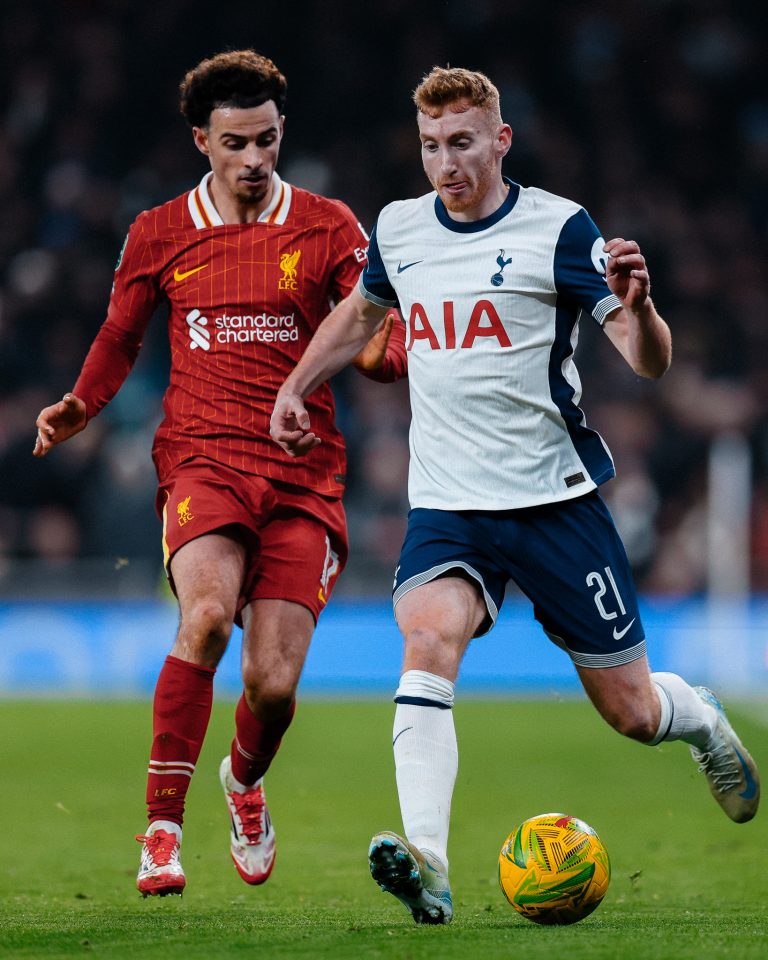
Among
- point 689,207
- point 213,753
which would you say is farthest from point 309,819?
point 689,207

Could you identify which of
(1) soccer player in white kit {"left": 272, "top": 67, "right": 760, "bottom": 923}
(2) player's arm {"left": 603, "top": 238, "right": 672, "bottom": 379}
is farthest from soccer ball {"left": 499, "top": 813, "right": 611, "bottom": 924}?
(2) player's arm {"left": 603, "top": 238, "right": 672, "bottom": 379}

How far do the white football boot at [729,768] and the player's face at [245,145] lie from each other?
88.2 inches

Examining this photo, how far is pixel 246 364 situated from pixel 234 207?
0.58 metres

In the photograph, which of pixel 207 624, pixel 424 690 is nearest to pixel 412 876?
pixel 424 690

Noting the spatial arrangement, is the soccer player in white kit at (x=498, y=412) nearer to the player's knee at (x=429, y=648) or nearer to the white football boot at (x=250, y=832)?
the player's knee at (x=429, y=648)

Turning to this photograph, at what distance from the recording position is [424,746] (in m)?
4.43

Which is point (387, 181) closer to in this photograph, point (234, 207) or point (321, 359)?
point (234, 207)

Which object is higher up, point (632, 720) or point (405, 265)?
point (405, 265)

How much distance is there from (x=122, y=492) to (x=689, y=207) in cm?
654

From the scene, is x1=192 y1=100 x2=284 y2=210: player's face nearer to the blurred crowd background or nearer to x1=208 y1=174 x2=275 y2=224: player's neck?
x1=208 y1=174 x2=275 y2=224: player's neck

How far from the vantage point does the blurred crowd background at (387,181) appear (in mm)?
14047

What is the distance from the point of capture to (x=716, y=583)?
13.6 meters

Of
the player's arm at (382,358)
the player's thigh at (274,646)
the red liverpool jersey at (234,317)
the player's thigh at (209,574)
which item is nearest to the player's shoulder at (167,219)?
the red liverpool jersey at (234,317)

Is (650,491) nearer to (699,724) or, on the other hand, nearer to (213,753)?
(213,753)
